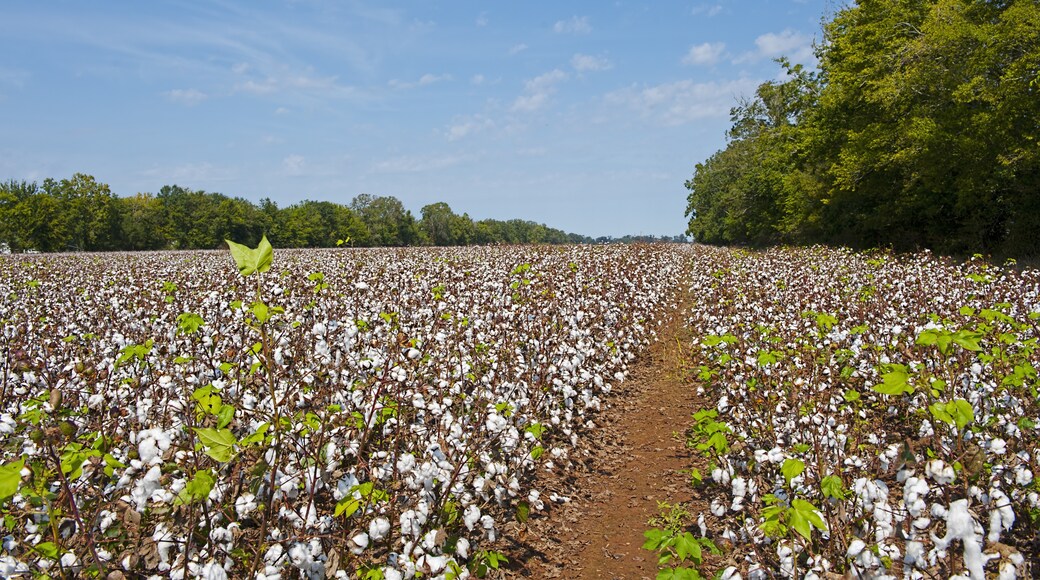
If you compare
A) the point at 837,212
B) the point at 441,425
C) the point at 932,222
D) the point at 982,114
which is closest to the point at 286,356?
the point at 441,425

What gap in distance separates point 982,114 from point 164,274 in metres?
30.6

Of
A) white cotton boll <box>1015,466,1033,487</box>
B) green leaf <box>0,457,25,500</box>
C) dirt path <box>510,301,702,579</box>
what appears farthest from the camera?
dirt path <box>510,301,702,579</box>

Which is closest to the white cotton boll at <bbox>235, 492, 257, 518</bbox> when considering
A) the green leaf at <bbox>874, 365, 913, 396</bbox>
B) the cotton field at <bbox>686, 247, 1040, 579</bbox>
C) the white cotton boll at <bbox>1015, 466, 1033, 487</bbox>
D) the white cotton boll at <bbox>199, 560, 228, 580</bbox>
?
the white cotton boll at <bbox>199, 560, 228, 580</bbox>

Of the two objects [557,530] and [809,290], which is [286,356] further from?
[809,290]

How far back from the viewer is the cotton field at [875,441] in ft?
10.3

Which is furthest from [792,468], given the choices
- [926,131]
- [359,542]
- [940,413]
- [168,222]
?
[168,222]

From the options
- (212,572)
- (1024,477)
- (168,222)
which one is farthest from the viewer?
(168,222)

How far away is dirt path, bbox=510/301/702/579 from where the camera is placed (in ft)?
17.9

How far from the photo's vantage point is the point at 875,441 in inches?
189

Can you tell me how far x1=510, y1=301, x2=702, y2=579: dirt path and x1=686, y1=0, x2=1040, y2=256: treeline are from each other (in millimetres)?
21080

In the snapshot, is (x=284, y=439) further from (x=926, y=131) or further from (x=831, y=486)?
(x=926, y=131)

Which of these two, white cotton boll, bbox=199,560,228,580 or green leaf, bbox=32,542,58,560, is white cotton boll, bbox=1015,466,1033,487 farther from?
green leaf, bbox=32,542,58,560

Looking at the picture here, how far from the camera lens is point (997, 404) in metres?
6.18

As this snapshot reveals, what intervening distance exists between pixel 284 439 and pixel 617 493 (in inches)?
170
